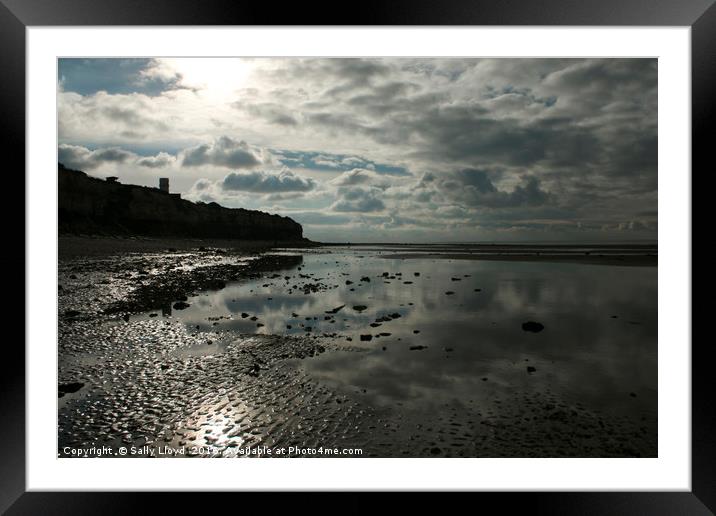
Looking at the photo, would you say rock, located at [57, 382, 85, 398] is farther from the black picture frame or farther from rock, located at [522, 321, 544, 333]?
rock, located at [522, 321, 544, 333]

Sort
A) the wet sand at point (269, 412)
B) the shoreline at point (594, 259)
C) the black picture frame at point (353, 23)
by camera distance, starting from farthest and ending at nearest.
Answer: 1. the shoreline at point (594, 259)
2. the wet sand at point (269, 412)
3. the black picture frame at point (353, 23)

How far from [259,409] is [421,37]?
360cm

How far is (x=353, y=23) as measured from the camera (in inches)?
96.3

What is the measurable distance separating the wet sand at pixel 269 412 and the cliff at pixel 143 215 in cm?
1694

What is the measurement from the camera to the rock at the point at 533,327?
6219mm

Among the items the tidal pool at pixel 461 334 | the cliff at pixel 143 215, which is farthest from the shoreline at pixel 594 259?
the cliff at pixel 143 215

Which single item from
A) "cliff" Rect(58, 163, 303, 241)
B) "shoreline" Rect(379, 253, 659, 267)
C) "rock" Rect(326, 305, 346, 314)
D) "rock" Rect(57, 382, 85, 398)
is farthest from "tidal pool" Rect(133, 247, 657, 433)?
"cliff" Rect(58, 163, 303, 241)

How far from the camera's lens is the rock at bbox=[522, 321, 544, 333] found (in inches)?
245

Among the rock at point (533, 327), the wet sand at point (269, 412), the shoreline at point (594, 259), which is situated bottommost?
the wet sand at point (269, 412)

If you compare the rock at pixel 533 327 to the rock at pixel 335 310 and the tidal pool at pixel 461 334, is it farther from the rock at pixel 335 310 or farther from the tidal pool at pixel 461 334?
the rock at pixel 335 310

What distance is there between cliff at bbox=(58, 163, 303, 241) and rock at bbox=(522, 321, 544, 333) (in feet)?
66.0

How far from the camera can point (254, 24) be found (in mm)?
2447

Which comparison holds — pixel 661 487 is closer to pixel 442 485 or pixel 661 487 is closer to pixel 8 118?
pixel 442 485

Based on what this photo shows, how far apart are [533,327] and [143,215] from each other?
32.2m
